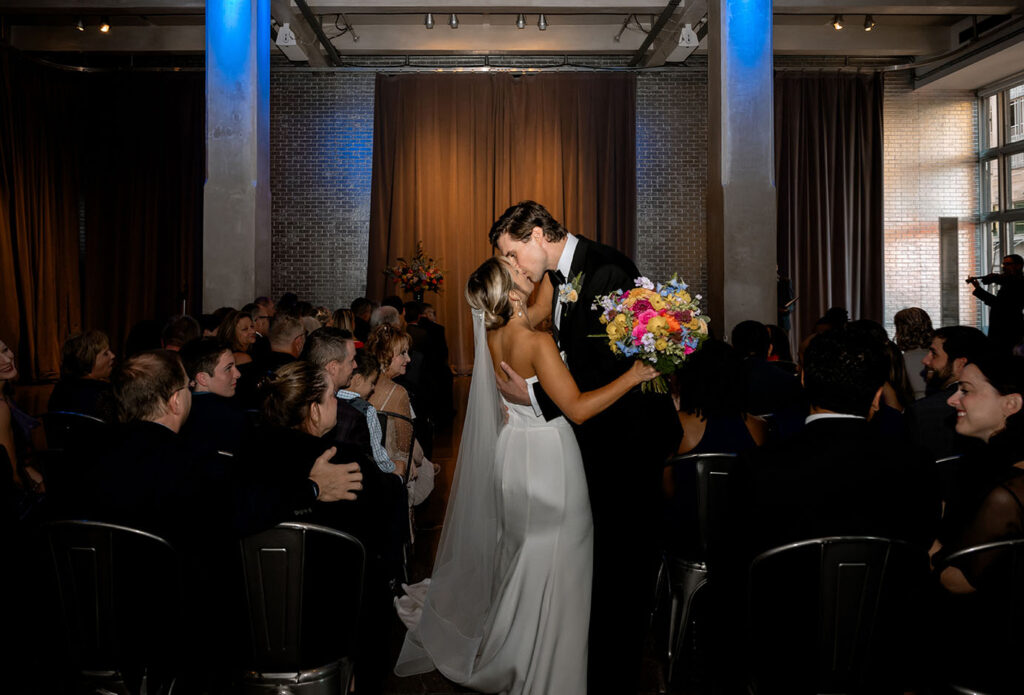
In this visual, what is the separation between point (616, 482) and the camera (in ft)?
10.8

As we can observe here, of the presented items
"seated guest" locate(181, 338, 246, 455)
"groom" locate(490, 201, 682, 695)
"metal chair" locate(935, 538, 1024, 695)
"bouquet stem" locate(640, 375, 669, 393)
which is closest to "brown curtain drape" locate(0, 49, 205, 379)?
→ "seated guest" locate(181, 338, 246, 455)

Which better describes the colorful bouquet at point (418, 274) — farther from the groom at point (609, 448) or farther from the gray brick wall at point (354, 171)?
the groom at point (609, 448)

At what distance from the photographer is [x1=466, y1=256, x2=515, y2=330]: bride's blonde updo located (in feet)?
10.1

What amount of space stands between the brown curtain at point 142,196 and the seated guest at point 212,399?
1058cm

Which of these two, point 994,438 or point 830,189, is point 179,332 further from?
point 830,189

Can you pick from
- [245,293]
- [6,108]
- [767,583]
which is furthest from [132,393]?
[6,108]

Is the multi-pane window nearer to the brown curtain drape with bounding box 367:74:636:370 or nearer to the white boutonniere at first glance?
the brown curtain drape with bounding box 367:74:636:370

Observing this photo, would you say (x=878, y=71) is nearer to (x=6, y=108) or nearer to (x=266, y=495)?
(x=6, y=108)

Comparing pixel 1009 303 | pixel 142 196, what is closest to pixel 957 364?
pixel 1009 303

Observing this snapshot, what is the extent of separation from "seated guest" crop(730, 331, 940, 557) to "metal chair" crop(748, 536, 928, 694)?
0.17ft

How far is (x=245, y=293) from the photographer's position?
9.84 metres

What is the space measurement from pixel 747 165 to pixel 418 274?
583 centimetres

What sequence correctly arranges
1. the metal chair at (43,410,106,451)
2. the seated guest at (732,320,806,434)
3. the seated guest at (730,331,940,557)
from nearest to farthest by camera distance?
the seated guest at (730,331,940,557)
the metal chair at (43,410,106,451)
the seated guest at (732,320,806,434)

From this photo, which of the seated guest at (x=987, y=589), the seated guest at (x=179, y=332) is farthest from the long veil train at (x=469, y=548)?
the seated guest at (x=179, y=332)
